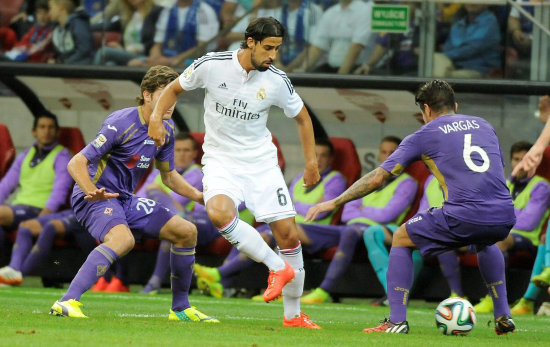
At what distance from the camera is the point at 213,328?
281 inches

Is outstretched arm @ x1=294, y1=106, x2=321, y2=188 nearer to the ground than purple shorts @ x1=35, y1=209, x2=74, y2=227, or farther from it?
farther from it

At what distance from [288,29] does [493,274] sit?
603cm

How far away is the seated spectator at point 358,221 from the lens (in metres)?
11.8

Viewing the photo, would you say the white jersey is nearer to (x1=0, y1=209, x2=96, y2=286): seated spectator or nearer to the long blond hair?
(x1=0, y1=209, x2=96, y2=286): seated spectator

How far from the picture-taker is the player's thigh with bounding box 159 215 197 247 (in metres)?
7.78

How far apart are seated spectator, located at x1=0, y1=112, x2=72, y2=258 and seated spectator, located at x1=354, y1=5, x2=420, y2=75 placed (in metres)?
3.46

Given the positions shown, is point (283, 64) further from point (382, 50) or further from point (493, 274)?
point (493, 274)

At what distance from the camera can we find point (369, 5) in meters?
12.8

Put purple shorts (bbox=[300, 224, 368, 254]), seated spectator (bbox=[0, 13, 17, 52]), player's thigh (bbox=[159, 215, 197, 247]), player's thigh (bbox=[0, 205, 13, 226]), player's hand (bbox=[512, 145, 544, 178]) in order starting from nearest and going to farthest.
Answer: player's hand (bbox=[512, 145, 544, 178]) → player's thigh (bbox=[159, 215, 197, 247]) → purple shorts (bbox=[300, 224, 368, 254]) → player's thigh (bbox=[0, 205, 13, 226]) → seated spectator (bbox=[0, 13, 17, 52])

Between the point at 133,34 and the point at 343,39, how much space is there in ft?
7.95

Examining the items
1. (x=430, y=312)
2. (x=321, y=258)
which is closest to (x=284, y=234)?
(x=430, y=312)

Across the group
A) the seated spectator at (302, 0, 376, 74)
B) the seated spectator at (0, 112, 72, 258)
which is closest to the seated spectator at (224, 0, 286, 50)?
the seated spectator at (302, 0, 376, 74)

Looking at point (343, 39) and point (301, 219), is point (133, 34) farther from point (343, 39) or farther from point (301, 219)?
point (301, 219)

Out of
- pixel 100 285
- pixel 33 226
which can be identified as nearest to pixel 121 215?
pixel 100 285
